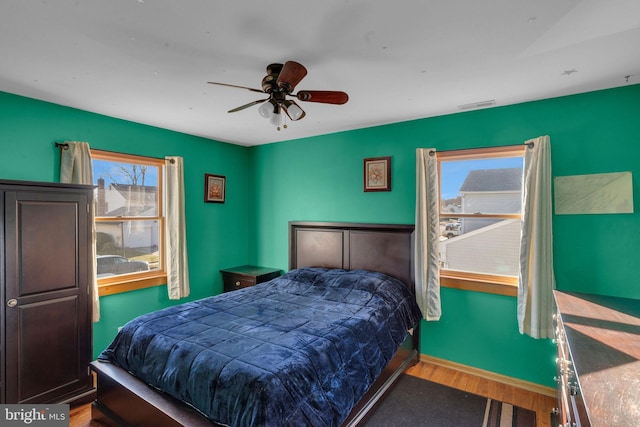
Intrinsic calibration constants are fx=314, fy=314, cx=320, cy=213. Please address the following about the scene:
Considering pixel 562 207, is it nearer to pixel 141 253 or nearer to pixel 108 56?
pixel 108 56

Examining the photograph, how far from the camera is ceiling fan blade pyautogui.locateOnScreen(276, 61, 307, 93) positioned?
5.69 ft

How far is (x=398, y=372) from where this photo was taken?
283 centimetres

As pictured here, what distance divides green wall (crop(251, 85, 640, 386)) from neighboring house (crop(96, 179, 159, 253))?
5.29ft

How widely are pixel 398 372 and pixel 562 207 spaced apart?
197 centimetres

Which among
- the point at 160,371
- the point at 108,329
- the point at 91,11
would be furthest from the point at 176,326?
the point at 91,11

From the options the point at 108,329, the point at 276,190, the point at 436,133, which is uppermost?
the point at 436,133

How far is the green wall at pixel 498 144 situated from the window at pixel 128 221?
1553mm

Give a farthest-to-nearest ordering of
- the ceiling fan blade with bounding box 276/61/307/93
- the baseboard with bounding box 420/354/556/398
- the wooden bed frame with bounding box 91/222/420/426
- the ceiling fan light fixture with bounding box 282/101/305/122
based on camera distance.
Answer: the baseboard with bounding box 420/354/556/398
the ceiling fan light fixture with bounding box 282/101/305/122
the wooden bed frame with bounding box 91/222/420/426
the ceiling fan blade with bounding box 276/61/307/93

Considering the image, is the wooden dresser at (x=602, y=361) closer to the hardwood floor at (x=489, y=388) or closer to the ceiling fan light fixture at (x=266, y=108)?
the hardwood floor at (x=489, y=388)

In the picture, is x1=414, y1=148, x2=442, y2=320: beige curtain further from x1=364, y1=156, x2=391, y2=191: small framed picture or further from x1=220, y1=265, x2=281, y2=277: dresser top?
x1=220, y1=265, x2=281, y2=277: dresser top

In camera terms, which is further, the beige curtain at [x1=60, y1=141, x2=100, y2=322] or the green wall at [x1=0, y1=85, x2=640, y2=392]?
the beige curtain at [x1=60, y1=141, x2=100, y2=322]

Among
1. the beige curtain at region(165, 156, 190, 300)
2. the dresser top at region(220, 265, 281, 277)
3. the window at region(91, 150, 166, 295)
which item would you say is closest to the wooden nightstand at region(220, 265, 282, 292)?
the dresser top at region(220, 265, 281, 277)

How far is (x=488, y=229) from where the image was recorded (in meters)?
3.03

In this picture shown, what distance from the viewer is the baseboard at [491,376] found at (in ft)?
8.77
